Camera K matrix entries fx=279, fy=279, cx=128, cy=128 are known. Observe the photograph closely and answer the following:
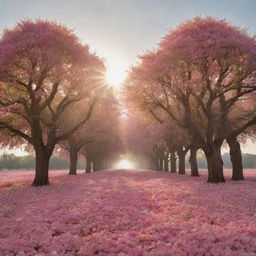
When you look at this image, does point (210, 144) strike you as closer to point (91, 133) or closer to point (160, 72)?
point (160, 72)

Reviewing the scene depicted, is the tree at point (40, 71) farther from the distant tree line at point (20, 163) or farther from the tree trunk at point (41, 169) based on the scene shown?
the distant tree line at point (20, 163)

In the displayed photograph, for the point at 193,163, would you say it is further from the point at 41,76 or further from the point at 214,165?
the point at 41,76

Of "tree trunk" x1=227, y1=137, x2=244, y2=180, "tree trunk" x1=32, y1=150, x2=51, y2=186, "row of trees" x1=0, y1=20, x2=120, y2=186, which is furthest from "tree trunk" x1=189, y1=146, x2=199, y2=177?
"tree trunk" x1=32, y1=150, x2=51, y2=186

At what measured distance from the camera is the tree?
23.4 m

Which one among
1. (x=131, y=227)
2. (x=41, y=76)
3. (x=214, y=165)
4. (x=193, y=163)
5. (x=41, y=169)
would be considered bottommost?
(x=131, y=227)

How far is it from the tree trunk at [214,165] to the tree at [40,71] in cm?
1290

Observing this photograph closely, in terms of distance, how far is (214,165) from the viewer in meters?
27.3

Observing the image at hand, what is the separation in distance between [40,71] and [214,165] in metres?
18.7

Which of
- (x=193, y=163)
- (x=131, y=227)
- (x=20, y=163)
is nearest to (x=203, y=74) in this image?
(x=131, y=227)

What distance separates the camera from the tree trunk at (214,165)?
27.0 metres

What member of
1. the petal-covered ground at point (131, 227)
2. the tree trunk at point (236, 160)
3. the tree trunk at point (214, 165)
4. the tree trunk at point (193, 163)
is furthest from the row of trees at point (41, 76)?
the tree trunk at point (193, 163)

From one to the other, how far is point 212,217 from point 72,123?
3183 cm

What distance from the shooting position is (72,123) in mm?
40906

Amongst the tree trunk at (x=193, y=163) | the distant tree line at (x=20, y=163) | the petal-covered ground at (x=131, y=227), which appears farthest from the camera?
the distant tree line at (x=20, y=163)
